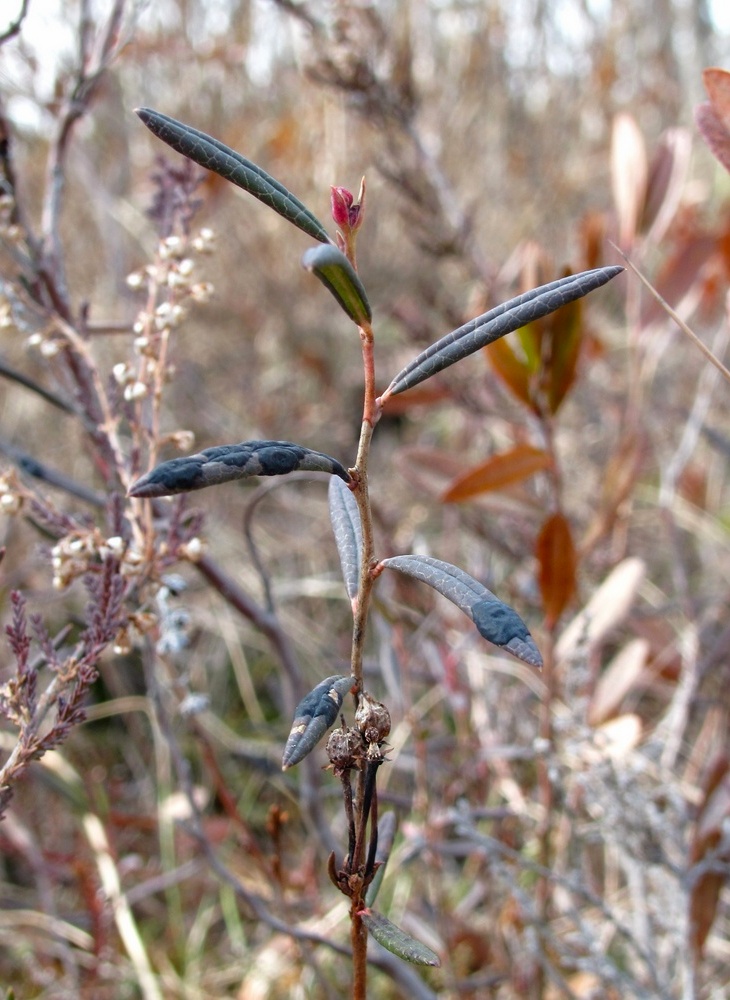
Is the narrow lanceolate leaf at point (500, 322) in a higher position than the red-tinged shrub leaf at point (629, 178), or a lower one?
lower

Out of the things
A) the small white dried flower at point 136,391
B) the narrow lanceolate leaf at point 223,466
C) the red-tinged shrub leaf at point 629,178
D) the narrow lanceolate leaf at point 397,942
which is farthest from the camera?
the red-tinged shrub leaf at point 629,178

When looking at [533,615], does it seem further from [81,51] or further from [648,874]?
[81,51]

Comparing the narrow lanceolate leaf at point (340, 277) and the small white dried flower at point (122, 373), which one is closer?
the narrow lanceolate leaf at point (340, 277)

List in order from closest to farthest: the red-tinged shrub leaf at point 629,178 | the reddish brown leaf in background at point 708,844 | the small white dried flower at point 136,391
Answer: the small white dried flower at point 136,391 → the reddish brown leaf in background at point 708,844 → the red-tinged shrub leaf at point 629,178

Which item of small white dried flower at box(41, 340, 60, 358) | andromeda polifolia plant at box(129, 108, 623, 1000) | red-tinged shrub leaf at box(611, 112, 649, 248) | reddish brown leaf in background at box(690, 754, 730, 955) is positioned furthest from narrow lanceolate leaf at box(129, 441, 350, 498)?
red-tinged shrub leaf at box(611, 112, 649, 248)

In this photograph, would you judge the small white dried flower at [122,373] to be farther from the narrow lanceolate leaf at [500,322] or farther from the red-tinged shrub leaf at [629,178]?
the red-tinged shrub leaf at [629,178]

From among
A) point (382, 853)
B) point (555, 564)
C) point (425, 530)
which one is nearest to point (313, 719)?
point (382, 853)

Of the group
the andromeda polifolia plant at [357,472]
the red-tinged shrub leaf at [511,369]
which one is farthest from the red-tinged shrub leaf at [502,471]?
the andromeda polifolia plant at [357,472]

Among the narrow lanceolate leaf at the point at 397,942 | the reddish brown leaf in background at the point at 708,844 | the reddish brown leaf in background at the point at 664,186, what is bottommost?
the reddish brown leaf in background at the point at 708,844

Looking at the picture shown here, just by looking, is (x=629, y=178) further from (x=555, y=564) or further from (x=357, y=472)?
(x=357, y=472)
